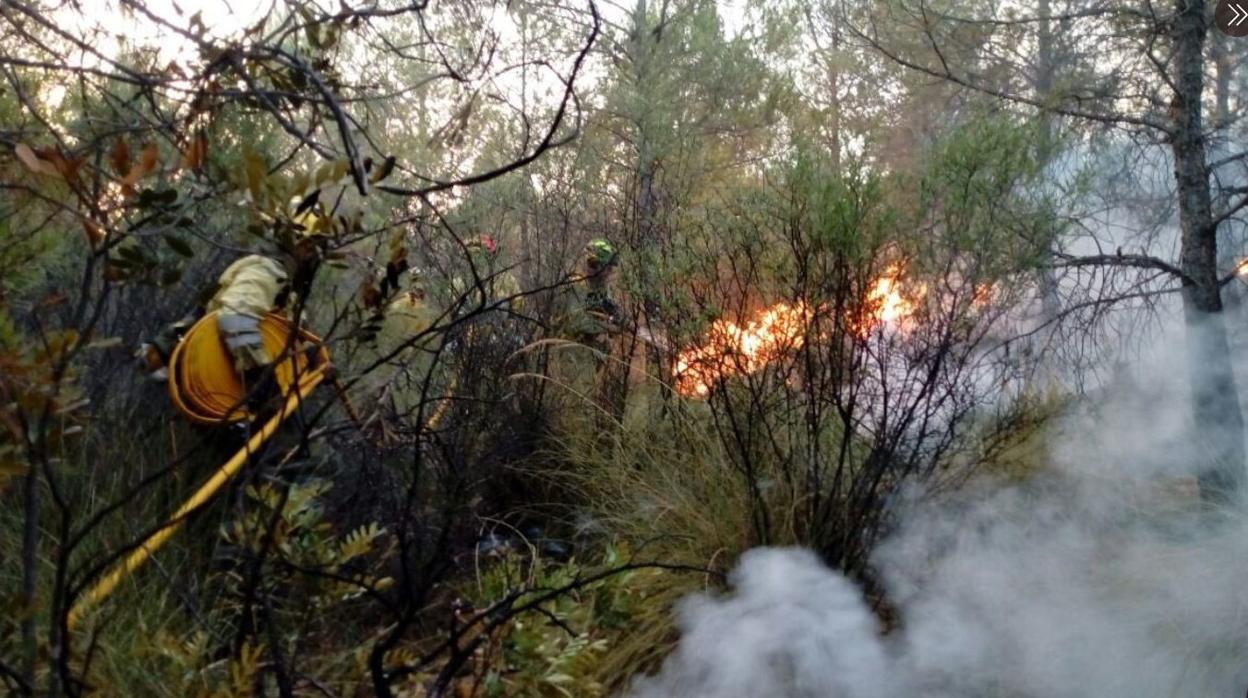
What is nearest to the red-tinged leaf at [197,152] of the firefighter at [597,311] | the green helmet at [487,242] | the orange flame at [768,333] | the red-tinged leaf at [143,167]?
the red-tinged leaf at [143,167]

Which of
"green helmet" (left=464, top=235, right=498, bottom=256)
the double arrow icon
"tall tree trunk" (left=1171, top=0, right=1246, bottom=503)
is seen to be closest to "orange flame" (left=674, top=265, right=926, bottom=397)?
the double arrow icon

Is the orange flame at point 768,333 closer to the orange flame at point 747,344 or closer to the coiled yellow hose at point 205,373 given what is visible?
the orange flame at point 747,344

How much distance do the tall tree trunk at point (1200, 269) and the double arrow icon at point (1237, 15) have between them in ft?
2.96

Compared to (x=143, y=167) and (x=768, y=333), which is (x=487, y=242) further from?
(x=143, y=167)

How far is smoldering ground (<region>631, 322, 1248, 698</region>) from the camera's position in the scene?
4.02 meters

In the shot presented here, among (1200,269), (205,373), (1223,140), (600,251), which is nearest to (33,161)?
(205,373)

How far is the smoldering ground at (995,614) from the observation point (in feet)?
13.2

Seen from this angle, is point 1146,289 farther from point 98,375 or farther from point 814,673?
point 98,375

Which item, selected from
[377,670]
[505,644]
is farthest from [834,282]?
[377,670]

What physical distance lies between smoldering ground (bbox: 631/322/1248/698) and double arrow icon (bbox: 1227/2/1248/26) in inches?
82.9

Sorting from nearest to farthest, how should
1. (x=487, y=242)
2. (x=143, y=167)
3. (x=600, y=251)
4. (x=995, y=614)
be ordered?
(x=143, y=167) < (x=995, y=614) < (x=600, y=251) < (x=487, y=242)

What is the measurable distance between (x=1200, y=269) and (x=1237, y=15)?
5.09 feet

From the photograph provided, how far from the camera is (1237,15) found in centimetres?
495

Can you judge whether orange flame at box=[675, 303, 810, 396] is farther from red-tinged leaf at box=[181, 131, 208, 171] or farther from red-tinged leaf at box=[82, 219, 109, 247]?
red-tinged leaf at box=[82, 219, 109, 247]
